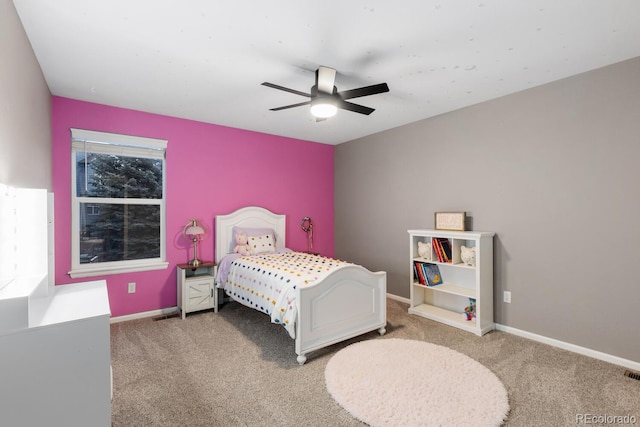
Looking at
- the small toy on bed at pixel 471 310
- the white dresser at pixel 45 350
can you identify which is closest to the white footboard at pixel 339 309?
the small toy on bed at pixel 471 310

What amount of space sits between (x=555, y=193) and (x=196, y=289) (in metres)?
3.86

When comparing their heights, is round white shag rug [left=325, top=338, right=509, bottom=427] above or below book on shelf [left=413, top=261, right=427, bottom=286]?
below

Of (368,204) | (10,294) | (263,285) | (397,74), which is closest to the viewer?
(10,294)

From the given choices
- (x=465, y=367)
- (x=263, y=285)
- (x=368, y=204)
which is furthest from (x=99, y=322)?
(x=368, y=204)

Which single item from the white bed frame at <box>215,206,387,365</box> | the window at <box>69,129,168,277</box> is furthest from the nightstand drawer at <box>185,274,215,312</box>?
the white bed frame at <box>215,206,387,365</box>

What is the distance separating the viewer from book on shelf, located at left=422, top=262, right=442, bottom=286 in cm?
372

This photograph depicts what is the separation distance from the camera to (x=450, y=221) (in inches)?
142

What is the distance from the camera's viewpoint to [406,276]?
4.24 metres

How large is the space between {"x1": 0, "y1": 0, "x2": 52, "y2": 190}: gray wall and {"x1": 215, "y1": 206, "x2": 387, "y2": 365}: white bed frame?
2.00m

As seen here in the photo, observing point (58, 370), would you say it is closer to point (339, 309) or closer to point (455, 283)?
point (339, 309)

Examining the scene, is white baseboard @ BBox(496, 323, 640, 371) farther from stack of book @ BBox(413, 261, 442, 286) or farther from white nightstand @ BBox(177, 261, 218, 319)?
white nightstand @ BBox(177, 261, 218, 319)

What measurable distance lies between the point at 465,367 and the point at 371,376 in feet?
2.53

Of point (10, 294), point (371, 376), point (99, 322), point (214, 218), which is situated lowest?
point (371, 376)

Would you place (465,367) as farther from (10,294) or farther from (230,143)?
(230,143)
